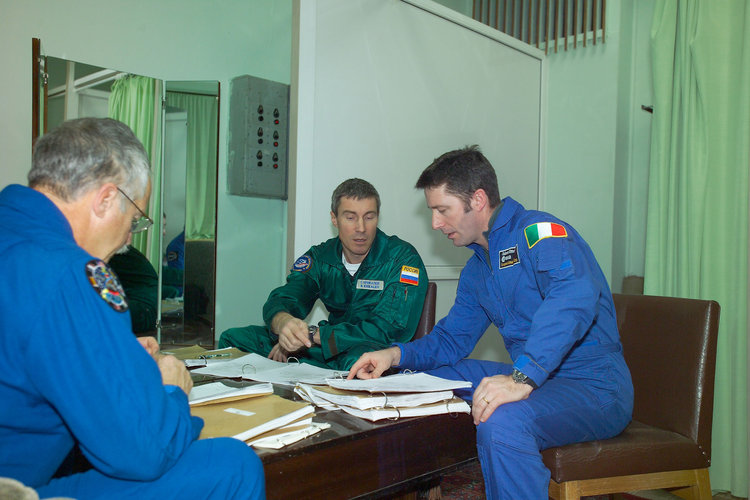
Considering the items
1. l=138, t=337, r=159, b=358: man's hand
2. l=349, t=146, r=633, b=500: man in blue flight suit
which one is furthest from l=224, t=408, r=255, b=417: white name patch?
l=349, t=146, r=633, b=500: man in blue flight suit

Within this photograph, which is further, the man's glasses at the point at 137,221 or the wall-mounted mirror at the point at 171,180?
the wall-mounted mirror at the point at 171,180

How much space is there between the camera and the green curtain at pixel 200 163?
10.3ft

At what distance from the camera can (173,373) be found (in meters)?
1.06

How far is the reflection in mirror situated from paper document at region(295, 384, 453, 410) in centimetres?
191

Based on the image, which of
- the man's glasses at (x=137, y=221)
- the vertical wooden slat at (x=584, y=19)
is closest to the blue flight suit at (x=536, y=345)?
the man's glasses at (x=137, y=221)

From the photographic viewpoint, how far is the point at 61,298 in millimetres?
784

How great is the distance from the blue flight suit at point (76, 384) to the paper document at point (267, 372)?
60cm

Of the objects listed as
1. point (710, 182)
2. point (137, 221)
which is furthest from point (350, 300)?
point (710, 182)

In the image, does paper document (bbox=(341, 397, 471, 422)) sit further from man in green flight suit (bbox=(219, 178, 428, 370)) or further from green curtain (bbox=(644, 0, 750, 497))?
green curtain (bbox=(644, 0, 750, 497))

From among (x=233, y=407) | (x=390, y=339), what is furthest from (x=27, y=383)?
(x=390, y=339)

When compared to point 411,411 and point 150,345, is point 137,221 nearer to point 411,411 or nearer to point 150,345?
point 150,345

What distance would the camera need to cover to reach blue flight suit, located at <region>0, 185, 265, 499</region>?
779 millimetres

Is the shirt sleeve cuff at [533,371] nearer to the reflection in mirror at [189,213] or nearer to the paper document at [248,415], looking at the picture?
the paper document at [248,415]

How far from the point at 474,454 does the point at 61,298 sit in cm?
104
